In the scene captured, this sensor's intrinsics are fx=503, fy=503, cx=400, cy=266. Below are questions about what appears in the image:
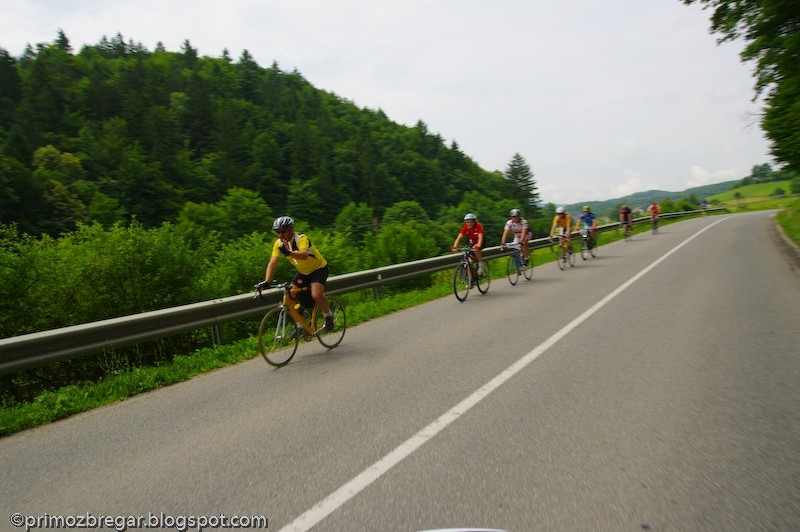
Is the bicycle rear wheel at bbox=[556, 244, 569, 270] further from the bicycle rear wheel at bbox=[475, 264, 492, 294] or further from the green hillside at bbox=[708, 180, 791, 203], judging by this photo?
the green hillside at bbox=[708, 180, 791, 203]

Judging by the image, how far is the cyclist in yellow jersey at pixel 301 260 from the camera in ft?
22.1

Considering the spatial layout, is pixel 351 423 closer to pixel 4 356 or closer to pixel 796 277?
pixel 4 356

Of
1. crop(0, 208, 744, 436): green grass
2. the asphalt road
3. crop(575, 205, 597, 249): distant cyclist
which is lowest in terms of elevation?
the asphalt road

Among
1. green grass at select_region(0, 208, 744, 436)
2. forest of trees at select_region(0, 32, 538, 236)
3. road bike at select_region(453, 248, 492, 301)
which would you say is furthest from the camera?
forest of trees at select_region(0, 32, 538, 236)

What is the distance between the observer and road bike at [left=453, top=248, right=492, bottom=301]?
1202cm

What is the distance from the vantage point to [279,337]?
7004 mm

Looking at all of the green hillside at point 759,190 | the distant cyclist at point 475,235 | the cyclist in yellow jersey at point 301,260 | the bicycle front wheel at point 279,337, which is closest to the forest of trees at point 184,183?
the bicycle front wheel at point 279,337

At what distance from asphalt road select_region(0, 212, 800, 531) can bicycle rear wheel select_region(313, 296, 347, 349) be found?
38cm

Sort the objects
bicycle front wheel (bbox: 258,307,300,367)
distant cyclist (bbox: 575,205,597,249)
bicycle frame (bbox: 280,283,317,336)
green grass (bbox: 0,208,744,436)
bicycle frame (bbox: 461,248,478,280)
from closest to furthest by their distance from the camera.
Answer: green grass (bbox: 0,208,744,436)
bicycle front wheel (bbox: 258,307,300,367)
bicycle frame (bbox: 280,283,317,336)
bicycle frame (bbox: 461,248,478,280)
distant cyclist (bbox: 575,205,597,249)

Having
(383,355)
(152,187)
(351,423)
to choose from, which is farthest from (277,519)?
(152,187)

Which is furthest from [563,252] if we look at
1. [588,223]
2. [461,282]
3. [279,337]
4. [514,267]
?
[279,337]

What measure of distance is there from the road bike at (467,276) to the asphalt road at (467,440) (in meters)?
4.42

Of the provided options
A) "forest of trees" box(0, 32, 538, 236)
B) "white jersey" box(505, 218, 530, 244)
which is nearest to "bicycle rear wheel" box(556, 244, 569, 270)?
"white jersey" box(505, 218, 530, 244)

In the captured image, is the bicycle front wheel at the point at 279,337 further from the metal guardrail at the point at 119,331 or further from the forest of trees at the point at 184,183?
the forest of trees at the point at 184,183
